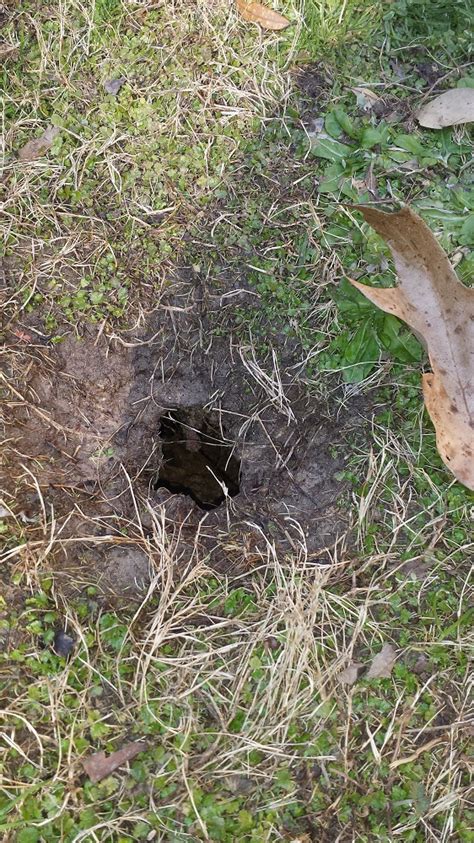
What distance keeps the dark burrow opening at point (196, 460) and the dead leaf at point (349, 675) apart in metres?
0.73

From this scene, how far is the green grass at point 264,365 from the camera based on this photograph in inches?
76.8

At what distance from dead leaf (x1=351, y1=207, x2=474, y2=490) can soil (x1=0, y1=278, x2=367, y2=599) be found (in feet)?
1.02

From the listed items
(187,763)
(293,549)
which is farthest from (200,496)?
(187,763)

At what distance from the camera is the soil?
7.04 ft

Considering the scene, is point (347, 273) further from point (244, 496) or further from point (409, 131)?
point (244, 496)

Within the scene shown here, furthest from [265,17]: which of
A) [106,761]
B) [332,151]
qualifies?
[106,761]

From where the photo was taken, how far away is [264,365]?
223 cm

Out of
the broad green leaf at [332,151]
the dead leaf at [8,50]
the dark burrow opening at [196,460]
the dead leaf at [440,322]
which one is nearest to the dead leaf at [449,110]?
the broad green leaf at [332,151]

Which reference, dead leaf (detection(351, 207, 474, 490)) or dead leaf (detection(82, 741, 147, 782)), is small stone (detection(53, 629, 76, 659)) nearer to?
dead leaf (detection(82, 741, 147, 782))

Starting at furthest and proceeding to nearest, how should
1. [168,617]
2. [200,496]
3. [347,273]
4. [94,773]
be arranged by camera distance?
[200,496], [347,273], [168,617], [94,773]

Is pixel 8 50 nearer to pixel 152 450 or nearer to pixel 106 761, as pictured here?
pixel 152 450

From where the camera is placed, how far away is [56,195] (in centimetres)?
228

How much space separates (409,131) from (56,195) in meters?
1.34

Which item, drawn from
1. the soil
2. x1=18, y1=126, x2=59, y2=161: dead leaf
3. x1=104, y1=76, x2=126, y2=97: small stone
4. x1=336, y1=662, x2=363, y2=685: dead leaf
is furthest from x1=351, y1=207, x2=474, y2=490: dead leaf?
x1=18, y1=126, x2=59, y2=161: dead leaf
